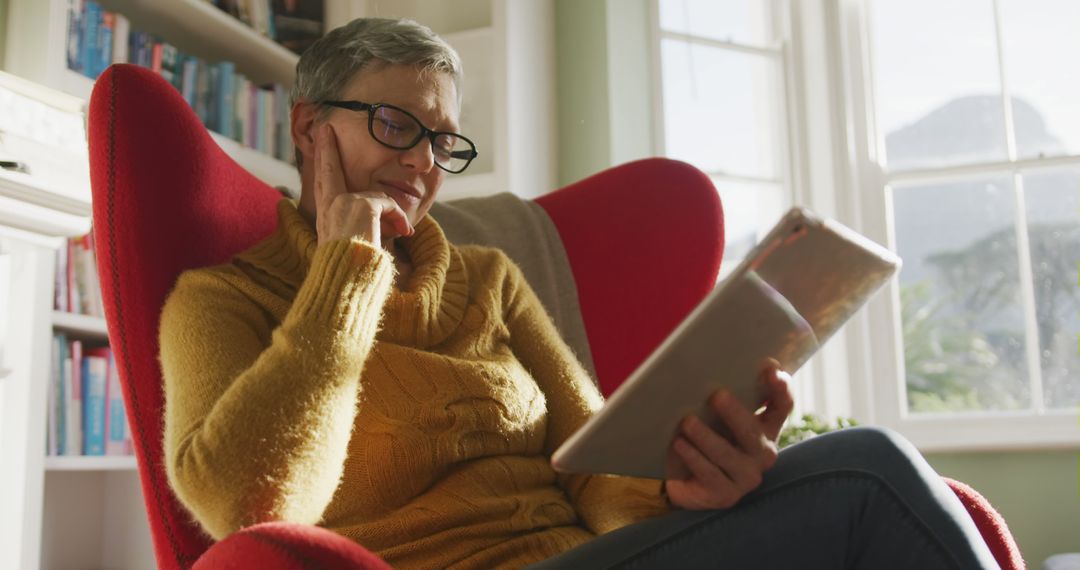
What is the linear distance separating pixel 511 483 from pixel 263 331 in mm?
330

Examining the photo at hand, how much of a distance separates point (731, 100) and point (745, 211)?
35cm

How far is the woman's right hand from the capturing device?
1.08 m

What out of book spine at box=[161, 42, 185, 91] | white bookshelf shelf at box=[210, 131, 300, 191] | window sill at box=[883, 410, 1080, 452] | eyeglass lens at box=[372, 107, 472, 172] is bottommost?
window sill at box=[883, 410, 1080, 452]

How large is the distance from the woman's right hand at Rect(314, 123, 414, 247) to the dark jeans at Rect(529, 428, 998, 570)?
419 millimetres

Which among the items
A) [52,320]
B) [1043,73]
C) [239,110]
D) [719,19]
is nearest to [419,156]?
[52,320]

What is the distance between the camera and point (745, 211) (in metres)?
3.01

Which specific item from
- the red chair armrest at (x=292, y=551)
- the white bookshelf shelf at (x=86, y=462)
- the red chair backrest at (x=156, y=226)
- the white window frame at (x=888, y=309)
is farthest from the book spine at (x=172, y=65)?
the red chair armrest at (x=292, y=551)

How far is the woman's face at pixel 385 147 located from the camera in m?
1.23

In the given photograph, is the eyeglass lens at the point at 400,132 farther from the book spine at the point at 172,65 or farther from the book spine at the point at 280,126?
the book spine at the point at 280,126

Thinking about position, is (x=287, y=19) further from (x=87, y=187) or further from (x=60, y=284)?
(x=87, y=187)

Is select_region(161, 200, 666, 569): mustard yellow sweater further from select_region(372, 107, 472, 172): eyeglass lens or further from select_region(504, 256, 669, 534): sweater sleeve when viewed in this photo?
select_region(372, 107, 472, 172): eyeglass lens

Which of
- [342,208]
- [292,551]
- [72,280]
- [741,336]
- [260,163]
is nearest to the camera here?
[292,551]

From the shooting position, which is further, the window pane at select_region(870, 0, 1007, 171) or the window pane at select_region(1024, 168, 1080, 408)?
the window pane at select_region(870, 0, 1007, 171)

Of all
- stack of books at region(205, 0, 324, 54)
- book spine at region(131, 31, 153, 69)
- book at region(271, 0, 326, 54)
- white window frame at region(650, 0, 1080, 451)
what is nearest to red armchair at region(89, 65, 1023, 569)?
book spine at region(131, 31, 153, 69)
